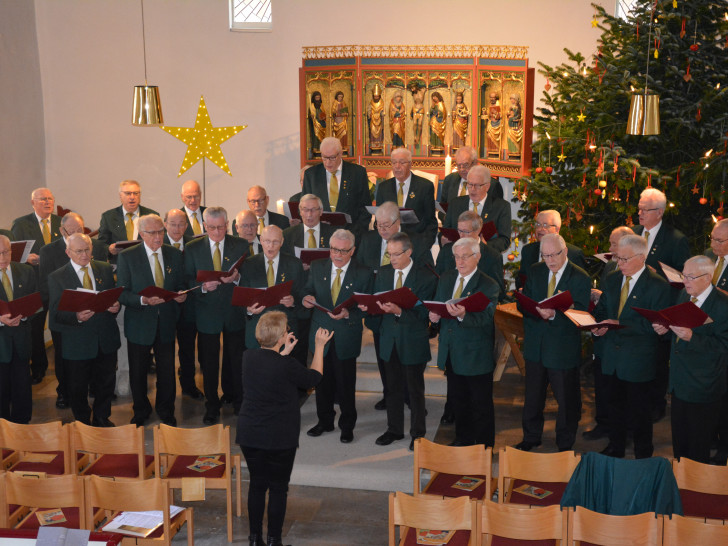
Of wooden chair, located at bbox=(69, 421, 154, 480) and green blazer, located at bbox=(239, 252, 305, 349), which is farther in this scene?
green blazer, located at bbox=(239, 252, 305, 349)

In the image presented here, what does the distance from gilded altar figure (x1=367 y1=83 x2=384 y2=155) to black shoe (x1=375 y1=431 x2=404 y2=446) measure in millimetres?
4471

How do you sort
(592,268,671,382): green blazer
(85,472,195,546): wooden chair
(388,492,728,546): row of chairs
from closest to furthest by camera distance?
(388,492,728,546): row of chairs < (85,472,195,546): wooden chair < (592,268,671,382): green blazer

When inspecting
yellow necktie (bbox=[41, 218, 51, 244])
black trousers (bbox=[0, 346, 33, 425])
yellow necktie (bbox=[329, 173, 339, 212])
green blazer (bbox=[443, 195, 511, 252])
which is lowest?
black trousers (bbox=[0, 346, 33, 425])

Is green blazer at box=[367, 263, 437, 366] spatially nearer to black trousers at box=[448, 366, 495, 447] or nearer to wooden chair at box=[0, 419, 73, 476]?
black trousers at box=[448, 366, 495, 447]

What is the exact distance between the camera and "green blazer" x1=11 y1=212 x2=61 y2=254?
8.41 metres

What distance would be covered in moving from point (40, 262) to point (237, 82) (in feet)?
14.6

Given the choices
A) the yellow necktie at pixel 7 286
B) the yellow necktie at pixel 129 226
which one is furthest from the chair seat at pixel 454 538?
the yellow necktie at pixel 129 226

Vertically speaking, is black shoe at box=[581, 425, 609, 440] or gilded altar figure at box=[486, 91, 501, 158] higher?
gilded altar figure at box=[486, 91, 501, 158]

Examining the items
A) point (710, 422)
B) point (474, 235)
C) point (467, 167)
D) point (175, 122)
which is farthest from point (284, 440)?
point (175, 122)

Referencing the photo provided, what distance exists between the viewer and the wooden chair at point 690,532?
13.2 ft

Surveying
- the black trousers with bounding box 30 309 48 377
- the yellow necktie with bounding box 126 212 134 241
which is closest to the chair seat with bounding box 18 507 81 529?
the yellow necktie with bounding box 126 212 134 241

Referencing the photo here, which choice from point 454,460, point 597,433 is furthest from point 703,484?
point 597,433

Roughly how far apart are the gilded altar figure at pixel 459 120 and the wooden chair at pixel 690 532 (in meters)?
6.57

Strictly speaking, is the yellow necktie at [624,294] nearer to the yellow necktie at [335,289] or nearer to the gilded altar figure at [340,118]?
the yellow necktie at [335,289]
